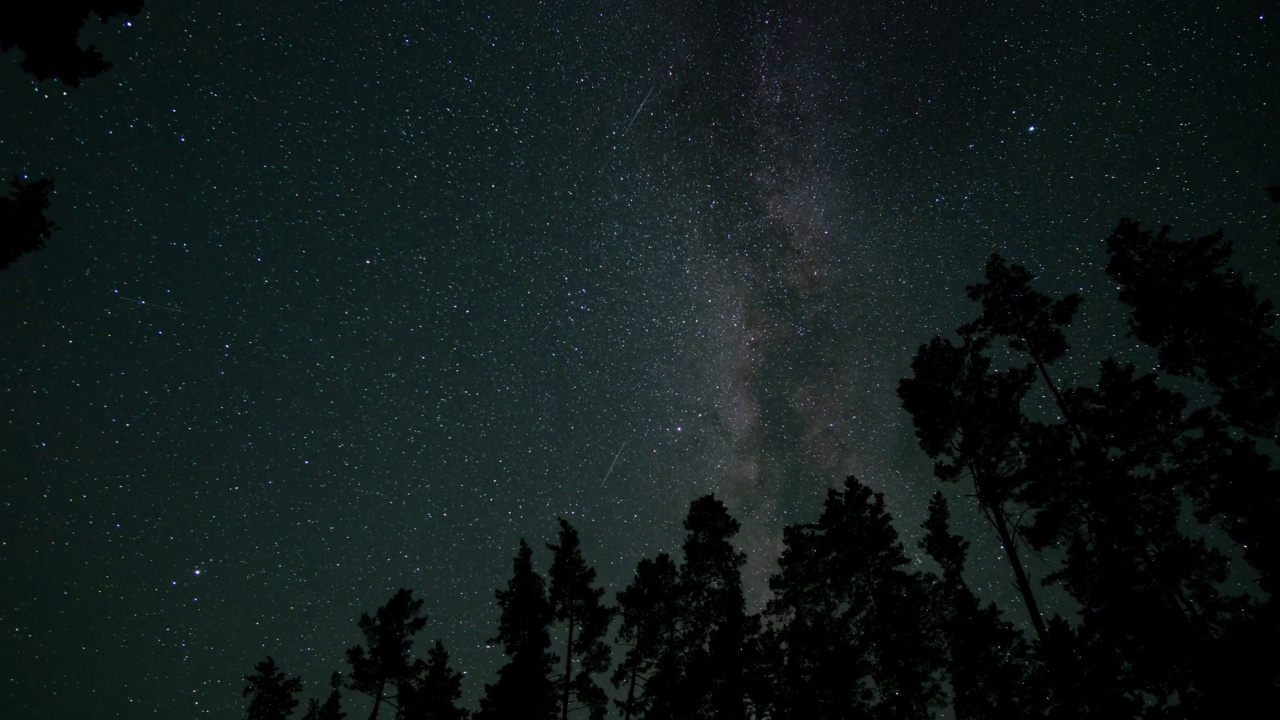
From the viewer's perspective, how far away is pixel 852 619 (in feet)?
60.7

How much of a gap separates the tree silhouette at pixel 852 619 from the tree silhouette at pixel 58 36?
2123 cm

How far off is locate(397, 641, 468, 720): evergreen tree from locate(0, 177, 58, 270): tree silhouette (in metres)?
22.9

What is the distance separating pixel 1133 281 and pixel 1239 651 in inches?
428

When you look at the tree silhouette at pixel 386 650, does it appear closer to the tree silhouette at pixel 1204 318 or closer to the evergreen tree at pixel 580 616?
the evergreen tree at pixel 580 616

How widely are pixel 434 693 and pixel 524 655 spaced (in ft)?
24.3

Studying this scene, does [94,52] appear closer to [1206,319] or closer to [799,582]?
[799,582]

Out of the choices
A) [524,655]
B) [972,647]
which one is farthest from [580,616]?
[972,647]

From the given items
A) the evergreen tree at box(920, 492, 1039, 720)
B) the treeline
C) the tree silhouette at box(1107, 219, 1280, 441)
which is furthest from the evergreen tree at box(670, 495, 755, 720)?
the tree silhouette at box(1107, 219, 1280, 441)

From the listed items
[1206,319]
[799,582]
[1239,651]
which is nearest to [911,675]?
[799,582]

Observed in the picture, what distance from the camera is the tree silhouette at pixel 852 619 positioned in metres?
16.0

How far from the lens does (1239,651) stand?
12.9 metres

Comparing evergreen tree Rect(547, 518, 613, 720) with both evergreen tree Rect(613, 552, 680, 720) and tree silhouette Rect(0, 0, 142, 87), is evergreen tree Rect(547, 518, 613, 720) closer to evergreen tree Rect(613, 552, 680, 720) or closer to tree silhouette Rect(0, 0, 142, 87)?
evergreen tree Rect(613, 552, 680, 720)

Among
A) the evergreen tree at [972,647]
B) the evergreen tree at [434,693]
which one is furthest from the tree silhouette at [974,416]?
the evergreen tree at [434,693]

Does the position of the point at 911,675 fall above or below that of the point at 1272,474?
below
